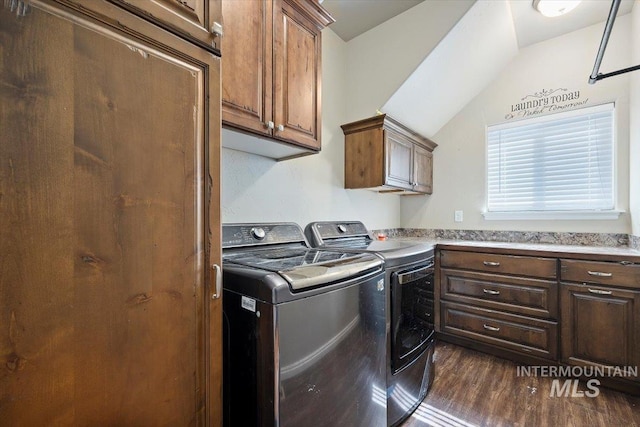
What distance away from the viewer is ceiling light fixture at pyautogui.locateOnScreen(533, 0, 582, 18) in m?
2.00

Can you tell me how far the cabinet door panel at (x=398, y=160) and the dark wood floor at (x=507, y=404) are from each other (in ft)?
5.20

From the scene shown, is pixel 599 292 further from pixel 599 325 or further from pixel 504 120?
pixel 504 120

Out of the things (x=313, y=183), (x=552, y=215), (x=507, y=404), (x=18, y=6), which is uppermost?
(x=18, y=6)

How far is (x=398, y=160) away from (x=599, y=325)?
72.9 inches

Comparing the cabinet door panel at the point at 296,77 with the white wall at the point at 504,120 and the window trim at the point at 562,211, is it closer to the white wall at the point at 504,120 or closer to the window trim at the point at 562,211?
the white wall at the point at 504,120

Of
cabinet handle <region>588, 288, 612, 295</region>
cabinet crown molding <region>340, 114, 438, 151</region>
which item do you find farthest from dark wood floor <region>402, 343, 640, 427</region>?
cabinet crown molding <region>340, 114, 438, 151</region>

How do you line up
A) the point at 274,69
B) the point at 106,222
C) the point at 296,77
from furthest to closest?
the point at 296,77 → the point at 274,69 → the point at 106,222

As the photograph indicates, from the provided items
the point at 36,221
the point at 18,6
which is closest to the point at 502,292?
the point at 36,221

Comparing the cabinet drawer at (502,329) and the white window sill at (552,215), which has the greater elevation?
the white window sill at (552,215)

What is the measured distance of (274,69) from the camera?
55.1 inches

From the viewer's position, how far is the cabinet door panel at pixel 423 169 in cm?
285

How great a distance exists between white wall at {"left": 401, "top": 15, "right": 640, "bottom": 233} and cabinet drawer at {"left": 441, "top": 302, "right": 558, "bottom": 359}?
98 cm

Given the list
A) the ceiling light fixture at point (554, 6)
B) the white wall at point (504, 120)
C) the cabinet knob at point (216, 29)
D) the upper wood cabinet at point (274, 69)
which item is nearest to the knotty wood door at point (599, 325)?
the white wall at point (504, 120)

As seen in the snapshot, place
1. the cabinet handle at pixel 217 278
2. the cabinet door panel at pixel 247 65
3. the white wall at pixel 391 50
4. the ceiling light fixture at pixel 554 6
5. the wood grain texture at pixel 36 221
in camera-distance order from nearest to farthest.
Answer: the wood grain texture at pixel 36 221 < the cabinet handle at pixel 217 278 < the cabinet door panel at pixel 247 65 < the ceiling light fixture at pixel 554 6 < the white wall at pixel 391 50
